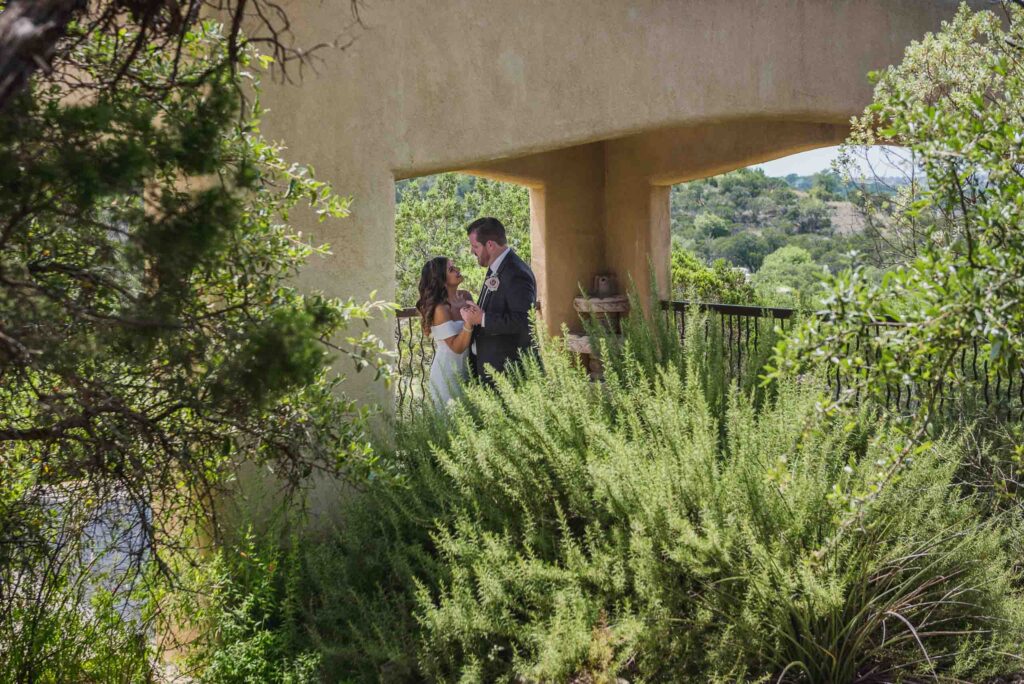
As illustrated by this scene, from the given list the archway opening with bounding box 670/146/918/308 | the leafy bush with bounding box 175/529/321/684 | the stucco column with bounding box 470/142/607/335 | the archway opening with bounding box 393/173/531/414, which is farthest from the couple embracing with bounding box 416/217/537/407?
the archway opening with bounding box 670/146/918/308

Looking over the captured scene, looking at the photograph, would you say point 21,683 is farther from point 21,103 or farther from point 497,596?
point 21,103

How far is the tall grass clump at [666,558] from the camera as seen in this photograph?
145 inches

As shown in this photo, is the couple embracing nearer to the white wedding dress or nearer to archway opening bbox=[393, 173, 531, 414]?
the white wedding dress

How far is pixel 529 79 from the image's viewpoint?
576 centimetres

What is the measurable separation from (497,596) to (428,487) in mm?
1043

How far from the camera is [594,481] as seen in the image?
4.34 meters

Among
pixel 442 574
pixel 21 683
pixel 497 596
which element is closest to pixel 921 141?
pixel 497 596

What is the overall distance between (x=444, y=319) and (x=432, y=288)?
8.7 inches

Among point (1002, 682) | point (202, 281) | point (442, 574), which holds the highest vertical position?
point (202, 281)

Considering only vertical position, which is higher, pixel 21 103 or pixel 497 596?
pixel 21 103

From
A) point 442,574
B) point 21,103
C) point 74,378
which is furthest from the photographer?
point 442,574

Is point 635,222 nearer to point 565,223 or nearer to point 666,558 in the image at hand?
point 565,223

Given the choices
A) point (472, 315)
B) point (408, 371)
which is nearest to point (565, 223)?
point (408, 371)

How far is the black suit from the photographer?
20.7 ft
